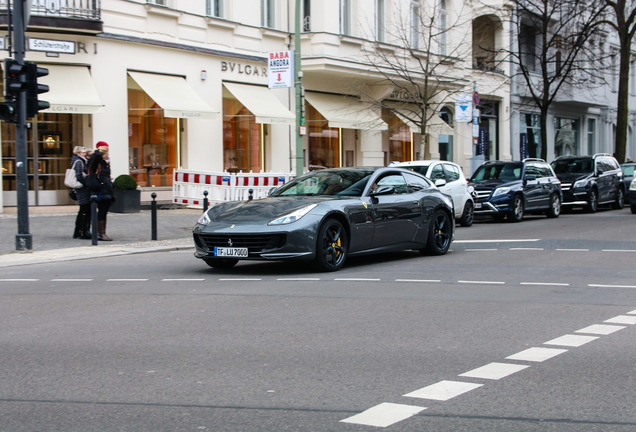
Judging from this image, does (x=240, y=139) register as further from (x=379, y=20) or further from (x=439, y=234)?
(x=439, y=234)

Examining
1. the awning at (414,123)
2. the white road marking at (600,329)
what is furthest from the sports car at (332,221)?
the awning at (414,123)

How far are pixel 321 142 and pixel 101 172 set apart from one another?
609 inches

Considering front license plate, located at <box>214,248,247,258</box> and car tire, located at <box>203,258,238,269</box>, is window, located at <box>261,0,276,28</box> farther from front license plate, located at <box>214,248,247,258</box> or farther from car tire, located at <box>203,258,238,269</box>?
front license plate, located at <box>214,248,247,258</box>

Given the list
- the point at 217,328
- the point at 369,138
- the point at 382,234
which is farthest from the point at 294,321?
the point at 369,138

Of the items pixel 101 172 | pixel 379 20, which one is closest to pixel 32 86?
pixel 101 172

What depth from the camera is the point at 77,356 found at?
6508mm

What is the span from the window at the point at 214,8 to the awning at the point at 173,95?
257cm

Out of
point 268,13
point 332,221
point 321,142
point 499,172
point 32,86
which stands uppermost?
point 268,13

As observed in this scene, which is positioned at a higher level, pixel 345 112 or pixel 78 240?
pixel 345 112

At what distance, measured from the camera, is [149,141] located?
2497 cm

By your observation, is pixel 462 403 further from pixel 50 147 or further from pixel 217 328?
pixel 50 147

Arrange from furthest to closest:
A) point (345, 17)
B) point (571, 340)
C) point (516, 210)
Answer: point (345, 17) → point (516, 210) → point (571, 340)

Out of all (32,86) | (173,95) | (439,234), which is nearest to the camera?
(439,234)

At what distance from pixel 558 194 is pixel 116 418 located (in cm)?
2174
